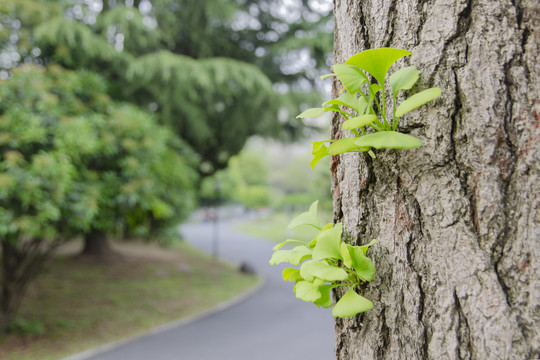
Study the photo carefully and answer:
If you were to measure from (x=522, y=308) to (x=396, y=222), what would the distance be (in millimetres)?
250

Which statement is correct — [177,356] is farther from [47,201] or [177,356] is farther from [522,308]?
[522,308]

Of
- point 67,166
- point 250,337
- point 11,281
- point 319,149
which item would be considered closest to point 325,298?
point 319,149

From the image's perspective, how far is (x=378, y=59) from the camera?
28.8 inches

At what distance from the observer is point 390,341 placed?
0.83m

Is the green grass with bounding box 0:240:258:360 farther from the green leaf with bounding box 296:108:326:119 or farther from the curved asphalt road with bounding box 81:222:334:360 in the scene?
the green leaf with bounding box 296:108:326:119

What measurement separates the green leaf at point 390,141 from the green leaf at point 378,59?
4.3 inches

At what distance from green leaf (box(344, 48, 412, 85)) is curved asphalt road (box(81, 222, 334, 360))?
5.49 m

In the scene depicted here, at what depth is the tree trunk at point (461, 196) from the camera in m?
0.72

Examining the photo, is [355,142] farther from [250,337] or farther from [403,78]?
[250,337]

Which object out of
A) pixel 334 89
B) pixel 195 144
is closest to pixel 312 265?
pixel 334 89

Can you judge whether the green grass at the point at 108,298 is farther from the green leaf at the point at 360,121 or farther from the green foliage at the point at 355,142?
the green leaf at the point at 360,121

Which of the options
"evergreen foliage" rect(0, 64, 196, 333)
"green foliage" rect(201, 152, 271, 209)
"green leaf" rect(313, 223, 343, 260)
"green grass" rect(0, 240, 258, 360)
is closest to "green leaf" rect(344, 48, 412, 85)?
"green leaf" rect(313, 223, 343, 260)

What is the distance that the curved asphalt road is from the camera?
18.8 feet

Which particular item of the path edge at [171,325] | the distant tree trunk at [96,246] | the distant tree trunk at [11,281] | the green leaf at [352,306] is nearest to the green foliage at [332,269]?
the green leaf at [352,306]
